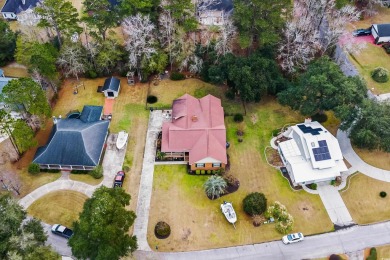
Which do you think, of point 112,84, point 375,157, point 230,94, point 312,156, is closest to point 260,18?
point 230,94

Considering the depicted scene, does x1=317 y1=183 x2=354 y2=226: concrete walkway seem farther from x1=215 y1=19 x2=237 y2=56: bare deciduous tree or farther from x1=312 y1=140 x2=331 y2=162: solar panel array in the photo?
x1=215 y1=19 x2=237 y2=56: bare deciduous tree

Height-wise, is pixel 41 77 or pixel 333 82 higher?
pixel 41 77

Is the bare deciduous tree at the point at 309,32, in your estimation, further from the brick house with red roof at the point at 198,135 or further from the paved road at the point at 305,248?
the paved road at the point at 305,248

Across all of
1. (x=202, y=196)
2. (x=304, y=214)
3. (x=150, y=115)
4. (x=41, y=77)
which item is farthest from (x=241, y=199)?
(x=41, y=77)

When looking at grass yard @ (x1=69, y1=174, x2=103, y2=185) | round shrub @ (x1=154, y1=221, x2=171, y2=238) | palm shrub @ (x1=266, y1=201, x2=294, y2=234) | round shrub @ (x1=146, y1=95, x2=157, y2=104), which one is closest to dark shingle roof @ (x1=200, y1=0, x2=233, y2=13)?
round shrub @ (x1=146, y1=95, x2=157, y2=104)

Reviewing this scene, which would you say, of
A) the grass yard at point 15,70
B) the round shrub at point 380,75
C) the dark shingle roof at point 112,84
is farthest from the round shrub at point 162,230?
the round shrub at point 380,75

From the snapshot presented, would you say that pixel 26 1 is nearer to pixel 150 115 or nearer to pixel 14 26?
pixel 14 26
